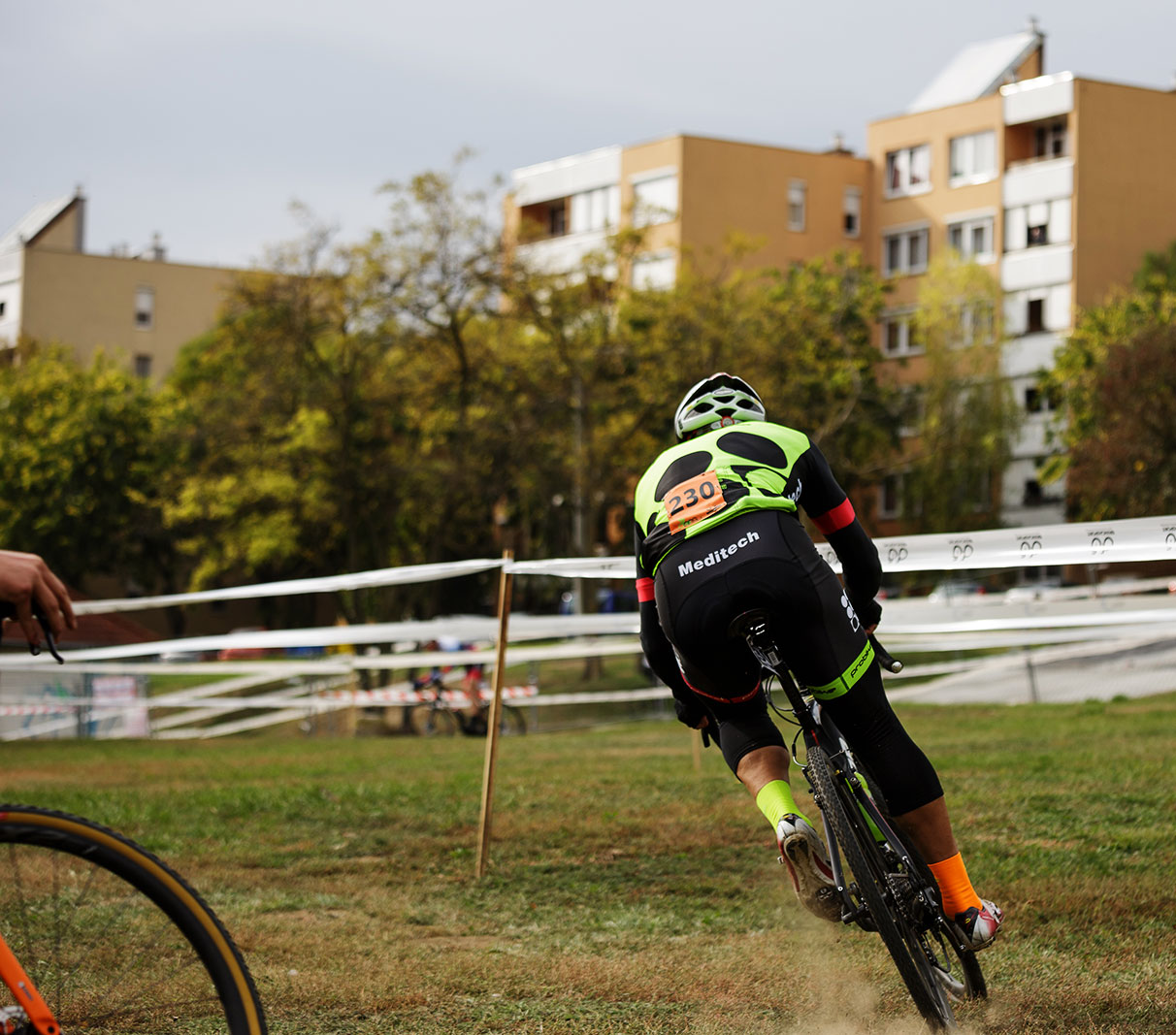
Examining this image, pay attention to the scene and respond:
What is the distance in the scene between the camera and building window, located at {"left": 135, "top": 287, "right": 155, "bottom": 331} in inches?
3605

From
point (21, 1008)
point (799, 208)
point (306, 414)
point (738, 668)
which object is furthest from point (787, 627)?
point (799, 208)

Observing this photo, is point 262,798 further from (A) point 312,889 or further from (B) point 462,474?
(B) point 462,474

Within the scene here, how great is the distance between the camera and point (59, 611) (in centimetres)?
327

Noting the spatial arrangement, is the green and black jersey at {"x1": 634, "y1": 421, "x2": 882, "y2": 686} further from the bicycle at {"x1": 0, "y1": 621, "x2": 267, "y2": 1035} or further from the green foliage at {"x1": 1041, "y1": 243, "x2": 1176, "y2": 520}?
the green foliage at {"x1": 1041, "y1": 243, "x2": 1176, "y2": 520}

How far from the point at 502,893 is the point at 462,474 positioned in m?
30.8

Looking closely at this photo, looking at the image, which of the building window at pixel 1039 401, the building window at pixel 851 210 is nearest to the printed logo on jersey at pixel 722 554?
the building window at pixel 1039 401

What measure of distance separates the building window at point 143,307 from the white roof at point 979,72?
46.1 meters

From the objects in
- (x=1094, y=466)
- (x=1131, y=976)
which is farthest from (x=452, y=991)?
(x=1094, y=466)

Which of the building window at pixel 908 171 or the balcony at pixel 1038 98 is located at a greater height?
the balcony at pixel 1038 98

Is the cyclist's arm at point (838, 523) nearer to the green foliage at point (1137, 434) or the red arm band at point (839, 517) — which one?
the red arm band at point (839, 517)

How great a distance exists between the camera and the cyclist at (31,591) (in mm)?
3195

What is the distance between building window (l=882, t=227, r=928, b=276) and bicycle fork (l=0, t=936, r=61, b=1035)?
2654 inches

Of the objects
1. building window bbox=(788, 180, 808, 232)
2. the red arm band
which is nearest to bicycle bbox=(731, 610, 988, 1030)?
the red arm band

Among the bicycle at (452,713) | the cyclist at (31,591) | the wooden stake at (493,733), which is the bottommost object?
the bicycle at (452,713)
